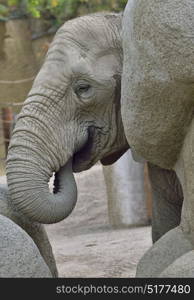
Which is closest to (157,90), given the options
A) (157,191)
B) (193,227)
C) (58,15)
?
(193,227)

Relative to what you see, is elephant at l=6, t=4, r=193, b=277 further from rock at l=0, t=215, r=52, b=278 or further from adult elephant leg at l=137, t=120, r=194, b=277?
rock at l=0, t=215, r=52, b=278

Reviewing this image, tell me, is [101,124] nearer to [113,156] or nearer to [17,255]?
[113,156]

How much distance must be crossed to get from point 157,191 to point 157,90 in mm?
Result: 1440

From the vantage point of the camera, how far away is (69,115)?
13.6 feet

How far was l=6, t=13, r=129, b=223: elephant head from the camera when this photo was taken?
13.1ft

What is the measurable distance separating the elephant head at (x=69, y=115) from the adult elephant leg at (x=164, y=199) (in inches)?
9.8

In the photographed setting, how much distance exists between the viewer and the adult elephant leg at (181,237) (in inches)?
128

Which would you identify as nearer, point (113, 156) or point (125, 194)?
point (113, 156)

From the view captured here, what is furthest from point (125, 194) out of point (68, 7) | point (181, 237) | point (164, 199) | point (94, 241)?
point (68, 7)

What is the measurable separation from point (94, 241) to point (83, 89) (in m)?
2.22

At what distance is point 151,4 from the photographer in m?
3.14

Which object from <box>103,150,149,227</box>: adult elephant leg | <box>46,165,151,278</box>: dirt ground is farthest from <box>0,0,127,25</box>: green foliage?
<box>103,150,149,227</box>: adult elephant leg

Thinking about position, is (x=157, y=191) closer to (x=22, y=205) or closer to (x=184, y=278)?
(x=22, y=205)

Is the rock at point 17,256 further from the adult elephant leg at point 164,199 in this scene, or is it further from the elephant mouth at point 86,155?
the adult elephant leg at point 164,199
